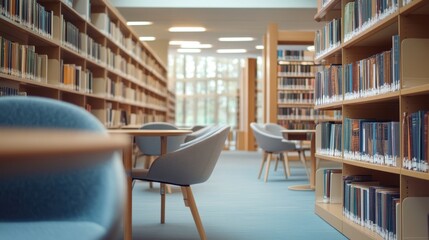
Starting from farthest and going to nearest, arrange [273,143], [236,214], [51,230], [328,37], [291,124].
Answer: [291,124]
[273,143]
[328,37]
[236,214]
[51,230]

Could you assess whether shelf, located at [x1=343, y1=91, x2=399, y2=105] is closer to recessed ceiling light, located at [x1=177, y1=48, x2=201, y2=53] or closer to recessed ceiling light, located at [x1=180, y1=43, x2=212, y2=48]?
recessed ceiling light, located at [x1=180, y1=43, x2=212, y2=48]

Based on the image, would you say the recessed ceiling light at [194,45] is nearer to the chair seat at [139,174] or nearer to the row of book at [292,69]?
the row of book at [292,69]

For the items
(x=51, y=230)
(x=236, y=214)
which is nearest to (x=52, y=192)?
(x=51, y=230)

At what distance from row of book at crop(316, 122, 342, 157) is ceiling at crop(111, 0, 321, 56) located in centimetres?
568

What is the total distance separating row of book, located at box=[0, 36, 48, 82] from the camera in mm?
3545

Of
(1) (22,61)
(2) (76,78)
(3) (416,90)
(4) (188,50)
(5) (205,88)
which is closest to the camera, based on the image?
(3) (416,90)

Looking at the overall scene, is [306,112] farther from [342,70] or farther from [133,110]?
[342,70]

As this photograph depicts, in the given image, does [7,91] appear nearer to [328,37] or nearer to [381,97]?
[328,37]

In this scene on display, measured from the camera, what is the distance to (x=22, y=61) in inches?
152

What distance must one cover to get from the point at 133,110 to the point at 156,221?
627cm

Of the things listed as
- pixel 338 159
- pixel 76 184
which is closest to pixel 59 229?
pixel 76 184

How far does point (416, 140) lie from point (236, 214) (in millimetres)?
1806

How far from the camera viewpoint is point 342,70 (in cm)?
332

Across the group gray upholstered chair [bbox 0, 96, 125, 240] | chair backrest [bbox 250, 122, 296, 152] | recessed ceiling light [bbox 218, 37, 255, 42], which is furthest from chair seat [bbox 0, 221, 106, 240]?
recessed ceiling light [bbox 218, 37, 255, 42]
